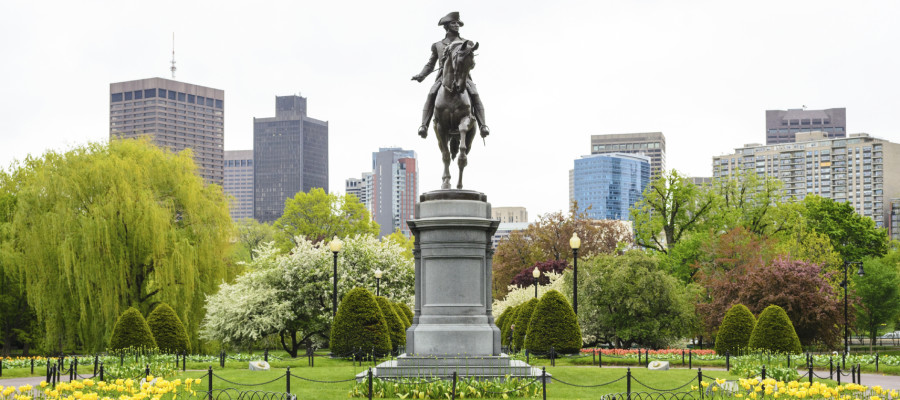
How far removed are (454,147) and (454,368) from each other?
5.54 meters

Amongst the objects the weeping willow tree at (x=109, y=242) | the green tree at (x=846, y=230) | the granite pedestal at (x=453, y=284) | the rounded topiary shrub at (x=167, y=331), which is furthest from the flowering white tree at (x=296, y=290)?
the green tree at (x=846, y=230)

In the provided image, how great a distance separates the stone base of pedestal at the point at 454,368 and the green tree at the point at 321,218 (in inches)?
1964

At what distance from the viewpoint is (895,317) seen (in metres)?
56.2

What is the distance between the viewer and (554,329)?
89.5ft

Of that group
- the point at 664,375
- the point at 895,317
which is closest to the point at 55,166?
the point at 664,375

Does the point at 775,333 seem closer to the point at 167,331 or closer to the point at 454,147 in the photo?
the point at 454,147

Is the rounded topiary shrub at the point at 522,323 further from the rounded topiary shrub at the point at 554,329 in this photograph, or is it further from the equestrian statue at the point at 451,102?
the equestrian statue at the point at 451,102

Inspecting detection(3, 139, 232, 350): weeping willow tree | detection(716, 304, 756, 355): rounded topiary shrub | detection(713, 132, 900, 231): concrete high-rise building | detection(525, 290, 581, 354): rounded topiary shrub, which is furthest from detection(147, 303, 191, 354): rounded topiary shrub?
detection(713, 132, 900, 231): concrete high-rise building

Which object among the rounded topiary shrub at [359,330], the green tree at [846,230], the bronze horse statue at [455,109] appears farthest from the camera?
the green tree at [846,230]

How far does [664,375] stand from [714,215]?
129 ft

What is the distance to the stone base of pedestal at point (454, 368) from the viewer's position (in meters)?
17.1

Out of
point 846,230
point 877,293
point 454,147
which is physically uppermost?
point 454,147

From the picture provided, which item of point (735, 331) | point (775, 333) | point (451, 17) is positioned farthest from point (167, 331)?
point (775, 333)

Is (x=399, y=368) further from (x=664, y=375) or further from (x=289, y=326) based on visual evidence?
(x=289, y=326)
